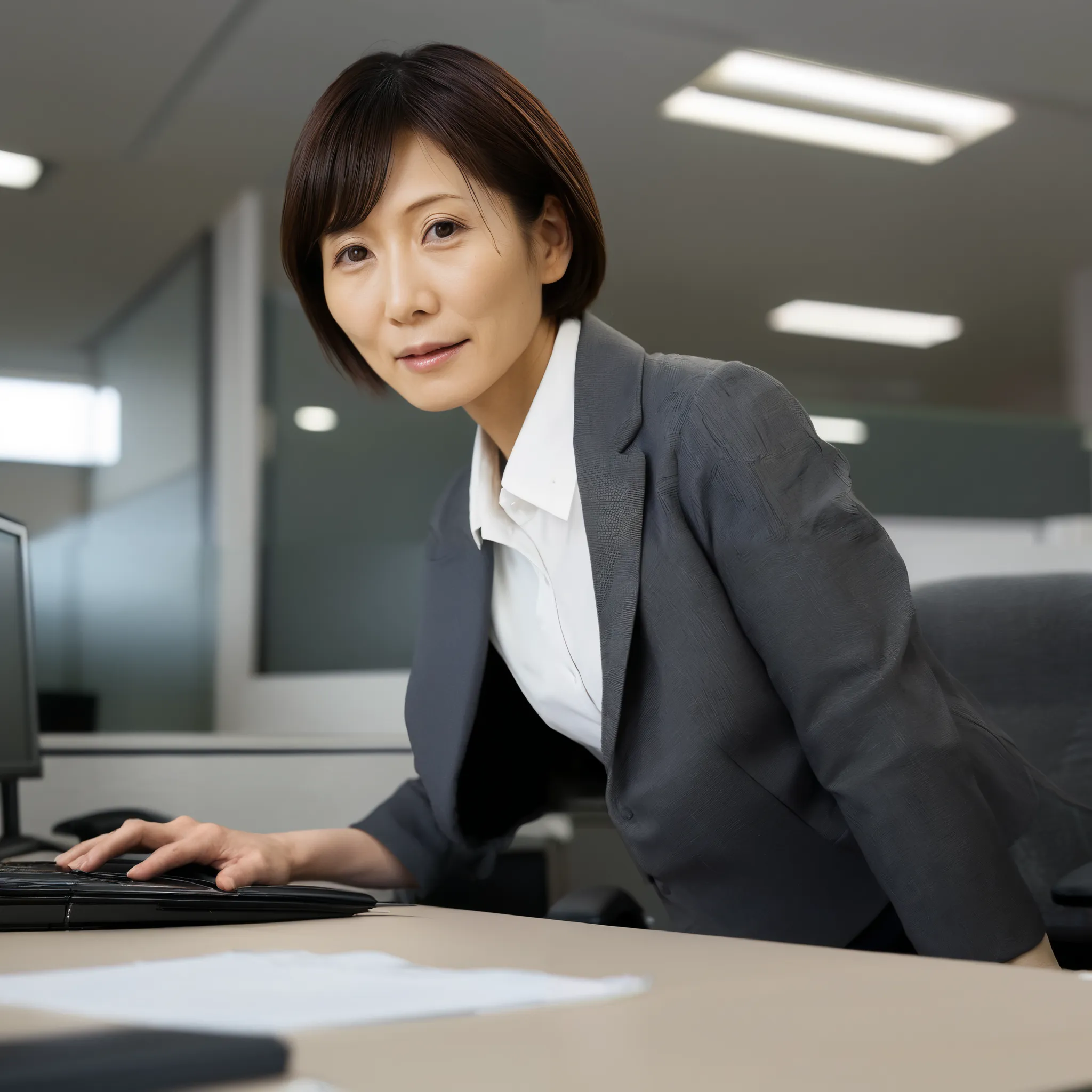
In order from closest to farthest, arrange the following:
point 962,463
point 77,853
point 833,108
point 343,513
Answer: point 77,853 < point 343,513 < point 962,463 < point 833,108

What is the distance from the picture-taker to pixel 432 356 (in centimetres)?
107

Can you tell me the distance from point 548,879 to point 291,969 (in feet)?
4.40

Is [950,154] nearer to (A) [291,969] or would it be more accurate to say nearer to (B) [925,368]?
(B) [925,368]

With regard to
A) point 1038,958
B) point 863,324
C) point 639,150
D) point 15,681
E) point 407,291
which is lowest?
point 1038,958

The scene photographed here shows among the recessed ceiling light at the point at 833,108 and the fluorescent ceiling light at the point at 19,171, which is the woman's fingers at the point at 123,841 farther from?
the recessed ceiling light at the point at 833,108

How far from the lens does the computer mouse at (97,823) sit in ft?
4.39

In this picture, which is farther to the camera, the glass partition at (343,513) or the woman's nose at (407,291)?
the glass partition at (343,513)

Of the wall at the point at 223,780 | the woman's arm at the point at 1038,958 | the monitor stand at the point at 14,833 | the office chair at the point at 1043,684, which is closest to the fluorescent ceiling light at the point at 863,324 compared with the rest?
the wall at the point at 223,780

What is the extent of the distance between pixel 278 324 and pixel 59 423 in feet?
2.06

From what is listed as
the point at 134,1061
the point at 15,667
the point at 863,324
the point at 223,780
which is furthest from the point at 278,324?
the point at 863,324

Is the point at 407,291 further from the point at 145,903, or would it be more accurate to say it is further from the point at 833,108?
the point at 833,108

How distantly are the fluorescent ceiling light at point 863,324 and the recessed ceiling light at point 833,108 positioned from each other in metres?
1.57

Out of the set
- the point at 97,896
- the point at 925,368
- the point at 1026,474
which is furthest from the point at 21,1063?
the point at 925,368

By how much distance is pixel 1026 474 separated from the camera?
3895mm
